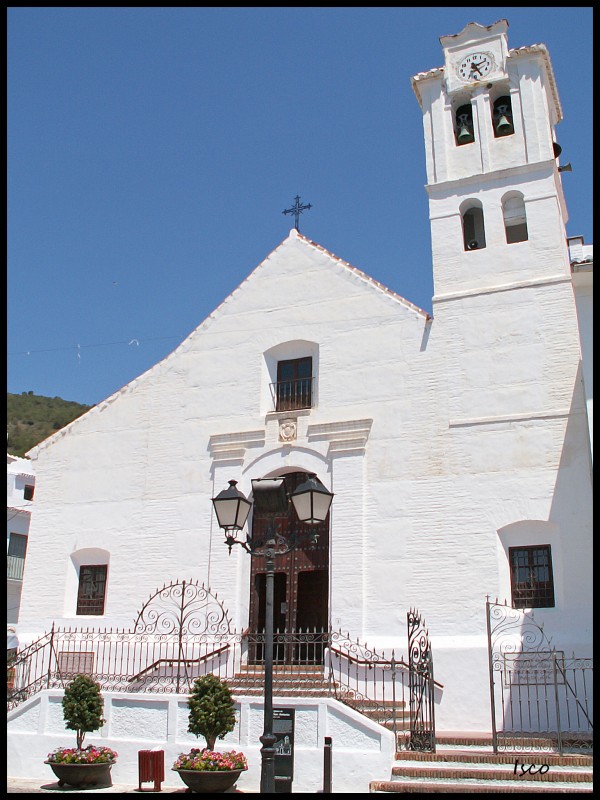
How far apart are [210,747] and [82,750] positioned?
2735 mm

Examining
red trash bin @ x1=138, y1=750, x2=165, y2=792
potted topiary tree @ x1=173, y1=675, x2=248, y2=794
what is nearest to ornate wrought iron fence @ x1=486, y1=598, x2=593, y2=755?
potted topiary tree @ x1=173, y1=675, x2=248, y2=794

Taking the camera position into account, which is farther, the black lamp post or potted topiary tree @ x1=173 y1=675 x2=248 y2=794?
potted topiary tree @ x1=173 y1=675 x2=248 y2=794

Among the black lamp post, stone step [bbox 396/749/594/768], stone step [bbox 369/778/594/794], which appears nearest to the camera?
the black lamp post

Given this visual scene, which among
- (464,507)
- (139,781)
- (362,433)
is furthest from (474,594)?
(139,781)

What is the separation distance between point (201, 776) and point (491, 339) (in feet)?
36.0

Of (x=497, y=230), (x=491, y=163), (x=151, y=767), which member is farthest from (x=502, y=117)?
(x=151, y=767)

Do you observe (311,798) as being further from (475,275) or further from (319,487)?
(475,275)

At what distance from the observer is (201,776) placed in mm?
12742

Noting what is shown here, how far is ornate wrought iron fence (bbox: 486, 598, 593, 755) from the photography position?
15.0m

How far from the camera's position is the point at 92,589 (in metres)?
20.7

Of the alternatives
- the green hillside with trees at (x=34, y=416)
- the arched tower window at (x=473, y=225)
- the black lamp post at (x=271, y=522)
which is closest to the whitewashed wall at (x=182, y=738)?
the black lamp post at (x=271, y=522)

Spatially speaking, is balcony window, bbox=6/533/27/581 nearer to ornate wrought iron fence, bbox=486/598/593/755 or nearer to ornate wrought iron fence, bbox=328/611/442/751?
ornate wrought iron fence, bbox=328/611/442/751

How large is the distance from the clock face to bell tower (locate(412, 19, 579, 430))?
0.09 feet

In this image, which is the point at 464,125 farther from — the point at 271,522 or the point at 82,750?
the point at 82,750
